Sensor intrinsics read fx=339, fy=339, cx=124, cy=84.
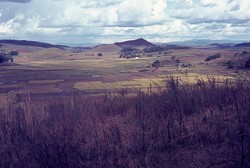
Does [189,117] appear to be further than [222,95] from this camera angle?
No

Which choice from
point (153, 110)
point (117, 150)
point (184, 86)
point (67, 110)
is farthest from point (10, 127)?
point (184, 86)

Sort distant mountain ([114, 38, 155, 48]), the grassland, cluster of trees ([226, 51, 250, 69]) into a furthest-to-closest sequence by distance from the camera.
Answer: distant mountain ([114, 38, 155, 48]) → cluster of trees ([226, 51, 250, 69]) → the grassland

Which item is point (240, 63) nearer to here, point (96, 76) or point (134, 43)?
point (96, 76)

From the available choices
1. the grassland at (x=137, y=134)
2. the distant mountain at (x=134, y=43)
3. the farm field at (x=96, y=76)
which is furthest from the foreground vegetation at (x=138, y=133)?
the distant mountain at (x=134, y=43)

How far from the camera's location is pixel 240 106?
10367mm

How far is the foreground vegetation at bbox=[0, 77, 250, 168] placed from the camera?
8.09 metres

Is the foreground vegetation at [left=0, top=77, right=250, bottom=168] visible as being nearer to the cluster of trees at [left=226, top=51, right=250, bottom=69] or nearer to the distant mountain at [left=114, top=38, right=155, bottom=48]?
the cluster of trees at [left=226, top=51, right=250, bottom=69]

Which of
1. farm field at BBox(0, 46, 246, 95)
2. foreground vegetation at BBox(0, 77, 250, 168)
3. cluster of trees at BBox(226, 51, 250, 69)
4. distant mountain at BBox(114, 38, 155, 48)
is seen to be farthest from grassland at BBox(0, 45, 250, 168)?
distant mountain at BBox(114, 38, 155, 48)

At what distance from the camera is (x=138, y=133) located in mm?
9383

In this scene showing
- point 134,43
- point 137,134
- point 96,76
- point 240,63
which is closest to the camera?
point 137,134

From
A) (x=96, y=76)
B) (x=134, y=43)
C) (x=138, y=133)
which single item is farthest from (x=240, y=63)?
(x=134, y=43)

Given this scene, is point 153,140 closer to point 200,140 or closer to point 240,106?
point 200,140

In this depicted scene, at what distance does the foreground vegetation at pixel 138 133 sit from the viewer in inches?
319

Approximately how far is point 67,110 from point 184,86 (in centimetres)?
489
